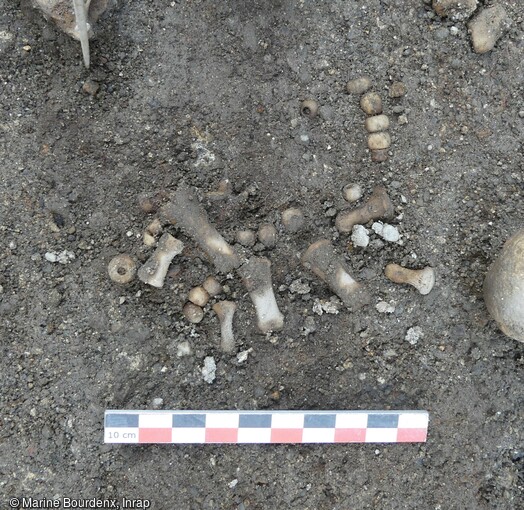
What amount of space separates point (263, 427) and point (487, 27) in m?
2.18

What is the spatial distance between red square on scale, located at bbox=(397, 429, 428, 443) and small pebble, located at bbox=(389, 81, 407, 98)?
1603 mm

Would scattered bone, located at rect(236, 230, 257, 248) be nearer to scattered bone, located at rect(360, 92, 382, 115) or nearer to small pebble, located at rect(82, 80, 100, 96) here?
scattered bone, located at rect(360, 92, 382, 115)

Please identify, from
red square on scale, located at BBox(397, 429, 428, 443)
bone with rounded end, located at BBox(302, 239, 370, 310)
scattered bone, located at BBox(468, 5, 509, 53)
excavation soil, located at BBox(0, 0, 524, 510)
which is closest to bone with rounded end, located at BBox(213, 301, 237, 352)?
excavation soil, located at BBox(0, 0, 524, 510)

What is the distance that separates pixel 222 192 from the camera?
9.48 feet

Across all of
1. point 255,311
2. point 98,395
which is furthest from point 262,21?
point 98,395

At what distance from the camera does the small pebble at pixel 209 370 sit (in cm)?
287

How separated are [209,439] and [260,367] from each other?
0.40 m

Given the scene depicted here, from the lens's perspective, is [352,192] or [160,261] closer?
[160,261]

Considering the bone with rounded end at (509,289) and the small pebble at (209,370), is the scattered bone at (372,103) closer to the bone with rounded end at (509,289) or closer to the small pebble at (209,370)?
the bone with rounded end at (509,289)

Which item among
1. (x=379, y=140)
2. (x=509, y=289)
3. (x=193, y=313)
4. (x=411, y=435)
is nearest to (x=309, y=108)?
(x=379, y=140)

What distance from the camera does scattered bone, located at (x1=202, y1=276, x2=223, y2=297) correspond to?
2846 millimetres

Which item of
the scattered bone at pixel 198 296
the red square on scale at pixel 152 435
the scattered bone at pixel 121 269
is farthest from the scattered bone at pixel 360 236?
the red square on scale at pixel 152 435

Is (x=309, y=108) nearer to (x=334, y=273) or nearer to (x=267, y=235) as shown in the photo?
(x=267, y=235)

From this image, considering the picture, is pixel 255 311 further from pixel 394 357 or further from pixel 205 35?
pixel 205 35
